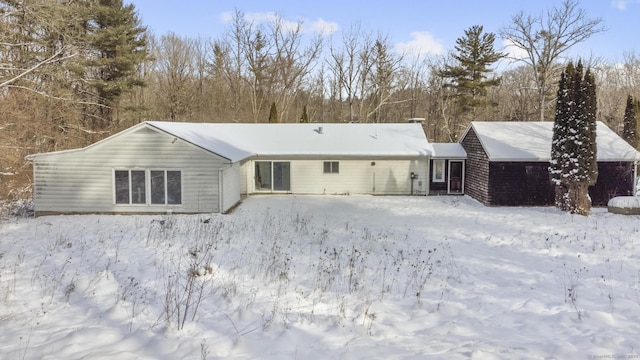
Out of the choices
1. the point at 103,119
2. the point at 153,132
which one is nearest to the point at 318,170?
the point at 153,132

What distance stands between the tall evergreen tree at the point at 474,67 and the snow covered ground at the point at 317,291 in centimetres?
2353

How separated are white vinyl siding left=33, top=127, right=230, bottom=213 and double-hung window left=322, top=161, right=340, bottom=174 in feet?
20.7

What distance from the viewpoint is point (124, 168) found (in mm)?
14289

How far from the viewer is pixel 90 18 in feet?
83.0

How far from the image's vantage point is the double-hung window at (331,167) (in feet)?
63.6

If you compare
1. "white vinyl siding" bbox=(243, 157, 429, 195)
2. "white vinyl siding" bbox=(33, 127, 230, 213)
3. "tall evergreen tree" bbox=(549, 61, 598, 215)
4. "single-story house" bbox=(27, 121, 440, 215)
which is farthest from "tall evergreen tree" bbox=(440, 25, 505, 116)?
"white vinyl siding" bbox=(33, 127, 230, 213)

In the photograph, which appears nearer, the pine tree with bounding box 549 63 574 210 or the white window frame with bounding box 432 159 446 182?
the pine tree with bounding box 549 63 574 210

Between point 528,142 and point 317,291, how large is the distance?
47.5 ft

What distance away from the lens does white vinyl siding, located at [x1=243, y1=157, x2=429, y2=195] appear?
1933 centimetres

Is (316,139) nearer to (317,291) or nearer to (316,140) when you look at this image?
(316,140)

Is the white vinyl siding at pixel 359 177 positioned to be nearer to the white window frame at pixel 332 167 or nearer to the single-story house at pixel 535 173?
the white window frame at pixel 332 167

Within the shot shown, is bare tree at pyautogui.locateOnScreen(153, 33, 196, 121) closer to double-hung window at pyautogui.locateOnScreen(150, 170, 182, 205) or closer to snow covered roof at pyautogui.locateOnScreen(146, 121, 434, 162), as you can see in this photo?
snow covered roof at pyautogui.locateOnScreen(146, 121, 434, 162)

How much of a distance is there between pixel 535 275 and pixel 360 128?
15.5 m

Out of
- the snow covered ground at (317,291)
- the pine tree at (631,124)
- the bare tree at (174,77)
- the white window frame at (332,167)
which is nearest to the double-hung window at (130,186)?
the snow covered ground at (317,291)
